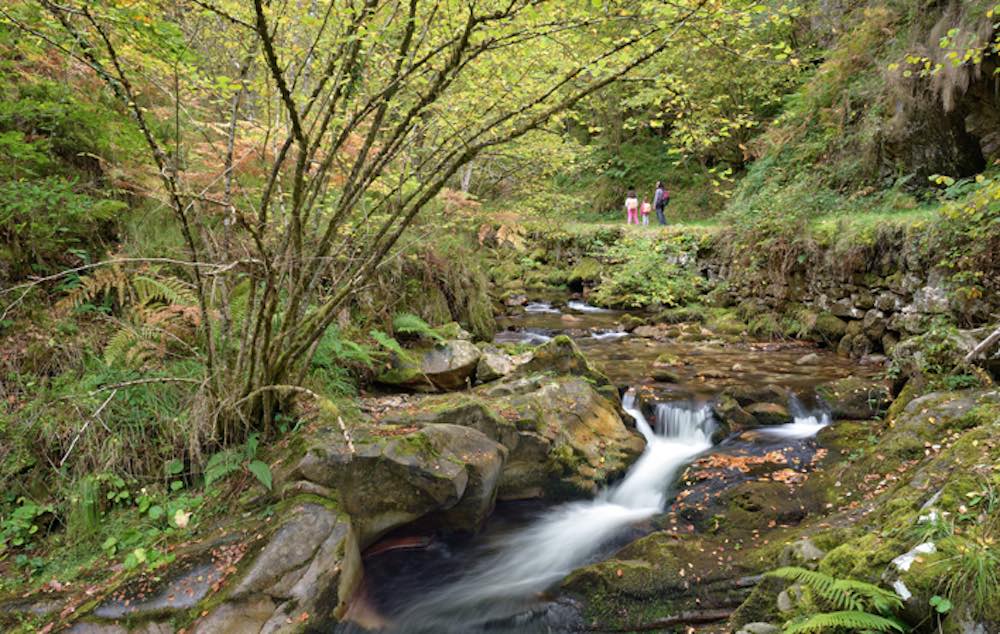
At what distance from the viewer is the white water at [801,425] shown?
6.49 metres

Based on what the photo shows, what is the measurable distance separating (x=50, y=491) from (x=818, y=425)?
307 inches

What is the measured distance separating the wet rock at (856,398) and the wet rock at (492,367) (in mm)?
4160

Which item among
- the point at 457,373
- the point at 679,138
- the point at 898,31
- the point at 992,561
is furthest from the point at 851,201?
the point at 992,561

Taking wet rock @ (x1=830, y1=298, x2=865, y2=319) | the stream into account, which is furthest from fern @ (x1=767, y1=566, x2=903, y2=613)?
wet rock @ (x1=830, y1=298, x2=865, y2=319)

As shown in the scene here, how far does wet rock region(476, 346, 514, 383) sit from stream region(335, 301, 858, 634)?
173 cm

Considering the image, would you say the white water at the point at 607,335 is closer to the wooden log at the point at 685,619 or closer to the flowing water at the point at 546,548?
the flowing water at the point at 546,548

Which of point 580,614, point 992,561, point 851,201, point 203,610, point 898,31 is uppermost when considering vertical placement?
point 898,31

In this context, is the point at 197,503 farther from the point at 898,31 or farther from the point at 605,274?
the point at 898,31

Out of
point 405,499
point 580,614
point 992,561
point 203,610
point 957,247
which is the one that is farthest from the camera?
point 957,247

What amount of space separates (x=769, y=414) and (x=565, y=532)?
128 inches

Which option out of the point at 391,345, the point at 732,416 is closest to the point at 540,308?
the point at 732,416

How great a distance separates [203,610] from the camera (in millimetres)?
3449

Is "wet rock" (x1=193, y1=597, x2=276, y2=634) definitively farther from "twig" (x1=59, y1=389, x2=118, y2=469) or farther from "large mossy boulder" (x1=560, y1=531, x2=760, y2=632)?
"large mossy boulder" (x1=560, y1=531, x2=760, y2=632)

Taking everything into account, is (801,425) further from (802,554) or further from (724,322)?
(724,322)
